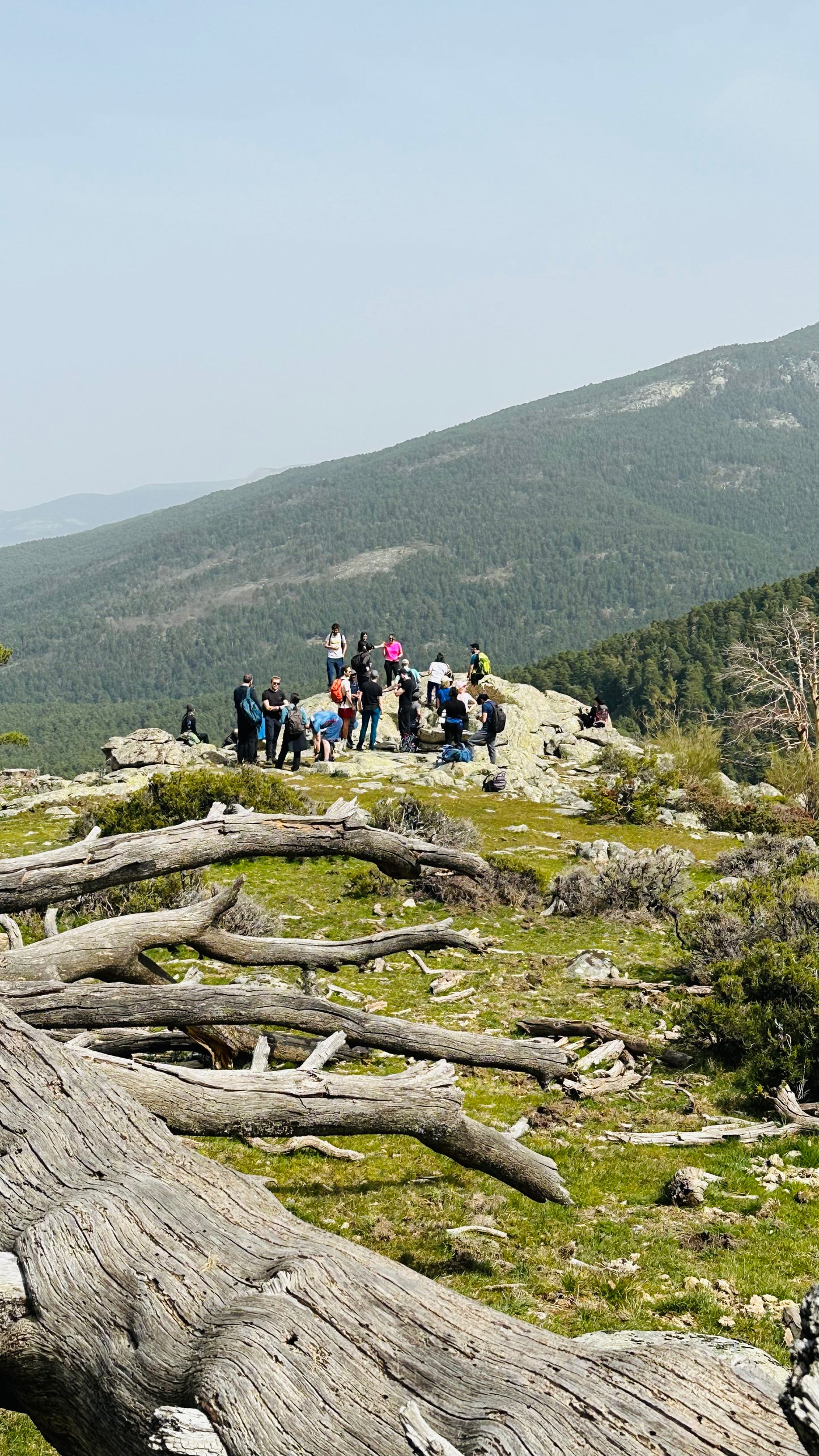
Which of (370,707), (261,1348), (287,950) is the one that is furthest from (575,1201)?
(370,707)

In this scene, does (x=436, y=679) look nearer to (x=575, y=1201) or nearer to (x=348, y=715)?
(x=348, y=715)

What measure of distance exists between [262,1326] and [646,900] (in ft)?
38.8

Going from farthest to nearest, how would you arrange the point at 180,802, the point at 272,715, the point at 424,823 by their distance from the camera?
the point at 272,715
the point at 424,823
the point at 180,802

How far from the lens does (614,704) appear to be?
84812mm

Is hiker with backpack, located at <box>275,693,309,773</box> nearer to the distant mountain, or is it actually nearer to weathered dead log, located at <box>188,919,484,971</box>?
weathered dead log, located at <box>188,919,484,971</box>

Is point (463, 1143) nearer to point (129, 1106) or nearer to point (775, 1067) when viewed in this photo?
point (129, 1106)

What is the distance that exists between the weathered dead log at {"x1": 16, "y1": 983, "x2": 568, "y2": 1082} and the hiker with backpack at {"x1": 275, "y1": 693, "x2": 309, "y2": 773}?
16631mm

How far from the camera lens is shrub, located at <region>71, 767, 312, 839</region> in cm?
1622

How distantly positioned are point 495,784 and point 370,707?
4.17 metres

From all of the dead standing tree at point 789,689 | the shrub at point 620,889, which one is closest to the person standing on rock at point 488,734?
the shrub at point 620,889

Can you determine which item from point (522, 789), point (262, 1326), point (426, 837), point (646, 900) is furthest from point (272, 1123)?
point (522, 789)

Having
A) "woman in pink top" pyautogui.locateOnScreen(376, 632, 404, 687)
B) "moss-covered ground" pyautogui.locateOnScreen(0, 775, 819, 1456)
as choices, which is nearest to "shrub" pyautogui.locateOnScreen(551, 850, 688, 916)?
"moss-covered ground" pyautogui.locateOnScreen(0, 775, 819, 1456)

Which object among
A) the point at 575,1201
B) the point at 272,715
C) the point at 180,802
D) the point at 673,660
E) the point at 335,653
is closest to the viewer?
the point at 575,1201

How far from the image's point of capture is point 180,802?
1652 cm
